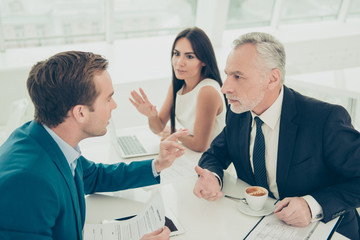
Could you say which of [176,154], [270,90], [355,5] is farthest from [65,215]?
[355,5]

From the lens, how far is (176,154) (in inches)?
67.6

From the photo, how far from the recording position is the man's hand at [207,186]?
1.60m

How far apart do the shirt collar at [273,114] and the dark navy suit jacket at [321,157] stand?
36mm

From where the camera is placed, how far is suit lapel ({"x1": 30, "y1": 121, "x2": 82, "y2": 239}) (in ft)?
4.04

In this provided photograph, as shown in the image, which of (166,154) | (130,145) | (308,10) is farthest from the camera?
(308,10)

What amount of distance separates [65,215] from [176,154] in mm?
625

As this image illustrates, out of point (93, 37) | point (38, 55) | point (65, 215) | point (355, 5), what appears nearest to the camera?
point (65, 215)

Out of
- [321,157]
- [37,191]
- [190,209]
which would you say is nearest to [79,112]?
[37,191]

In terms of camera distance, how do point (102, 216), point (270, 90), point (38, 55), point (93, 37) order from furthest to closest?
point (93, 37), point (38, 55), point (270, 90), point (102, 216)

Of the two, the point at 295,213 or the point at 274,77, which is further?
the point at 274,77

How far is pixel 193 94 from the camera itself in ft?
8.48

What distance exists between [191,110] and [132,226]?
1.26m

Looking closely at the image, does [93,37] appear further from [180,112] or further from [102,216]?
[102,216]

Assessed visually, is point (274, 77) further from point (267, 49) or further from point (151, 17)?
point (151, 17)
